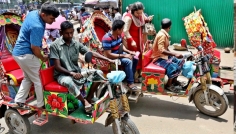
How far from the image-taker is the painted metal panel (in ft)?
29.7

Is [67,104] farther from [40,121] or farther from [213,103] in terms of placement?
[213,103]

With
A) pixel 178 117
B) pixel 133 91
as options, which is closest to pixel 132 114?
pixel 133 91

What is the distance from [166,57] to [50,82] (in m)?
2.09

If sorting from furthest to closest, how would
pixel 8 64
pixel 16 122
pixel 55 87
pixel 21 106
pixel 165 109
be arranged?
pixel 165 109, pixel 8 64, pixel 16 122, pixel 21 106, pixel 55 87

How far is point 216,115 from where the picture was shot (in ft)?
13.9

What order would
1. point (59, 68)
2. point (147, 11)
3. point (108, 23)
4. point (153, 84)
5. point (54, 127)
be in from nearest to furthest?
point (59, 68) → point (54, 127) → point (153, 84) → point (108, 23) → point (147, 11)

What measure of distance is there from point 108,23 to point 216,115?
2.93m

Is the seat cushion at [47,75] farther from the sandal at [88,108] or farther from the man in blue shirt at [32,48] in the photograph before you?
the sandal at [88,108]

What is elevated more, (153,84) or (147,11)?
(147,11)

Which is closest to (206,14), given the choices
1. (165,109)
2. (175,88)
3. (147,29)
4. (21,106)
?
(147,29)

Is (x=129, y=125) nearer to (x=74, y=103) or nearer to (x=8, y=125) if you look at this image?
(x=74, y=103)

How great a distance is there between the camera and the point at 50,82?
3.57 metres

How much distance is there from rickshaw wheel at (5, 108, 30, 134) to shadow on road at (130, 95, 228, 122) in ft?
5.95

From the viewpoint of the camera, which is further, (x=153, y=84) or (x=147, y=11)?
(x=147, y=11)
